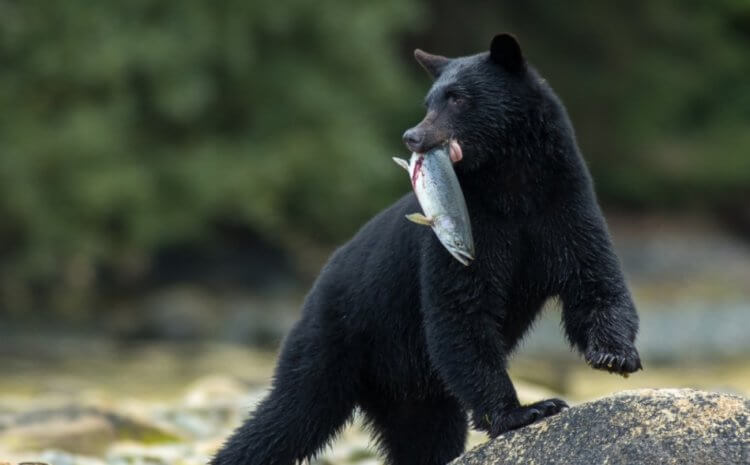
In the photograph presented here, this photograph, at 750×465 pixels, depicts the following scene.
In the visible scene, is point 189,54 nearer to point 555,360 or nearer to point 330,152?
point 330,152

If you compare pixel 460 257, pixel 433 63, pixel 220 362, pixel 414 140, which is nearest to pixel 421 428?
pixel 460 257

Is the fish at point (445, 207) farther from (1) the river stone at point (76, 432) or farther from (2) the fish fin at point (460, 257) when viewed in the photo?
(1) the river stone at point (76, 432)

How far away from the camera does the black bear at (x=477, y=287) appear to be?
5.09 metres

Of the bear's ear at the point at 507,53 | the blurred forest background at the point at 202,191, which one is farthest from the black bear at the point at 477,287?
the blurred forest background at the point at 202,191

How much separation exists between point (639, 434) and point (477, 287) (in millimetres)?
850

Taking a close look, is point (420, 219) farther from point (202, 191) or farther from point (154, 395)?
point (202, 191)

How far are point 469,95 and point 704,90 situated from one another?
22255 mm

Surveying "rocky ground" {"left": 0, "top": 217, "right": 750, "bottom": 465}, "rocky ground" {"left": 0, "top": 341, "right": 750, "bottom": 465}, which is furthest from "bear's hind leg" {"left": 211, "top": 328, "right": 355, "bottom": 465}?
"rocky ground" {"left": 0, "top": 217, "right": 750, "bottom": 465}

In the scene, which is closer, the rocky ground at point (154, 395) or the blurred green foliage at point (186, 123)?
the rocky ground at point (154, 395)

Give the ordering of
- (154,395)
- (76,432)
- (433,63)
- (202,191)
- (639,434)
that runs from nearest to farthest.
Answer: (639,434), (433,63), (76,432), (154,395), (202,191)

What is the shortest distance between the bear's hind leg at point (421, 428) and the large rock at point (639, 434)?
0.73 metres

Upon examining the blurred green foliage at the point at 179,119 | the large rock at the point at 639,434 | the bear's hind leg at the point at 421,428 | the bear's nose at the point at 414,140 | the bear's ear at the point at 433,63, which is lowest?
the large rock at the point at 639,434

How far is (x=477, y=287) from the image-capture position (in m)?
5.10

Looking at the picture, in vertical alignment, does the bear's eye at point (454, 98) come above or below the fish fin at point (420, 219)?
above
